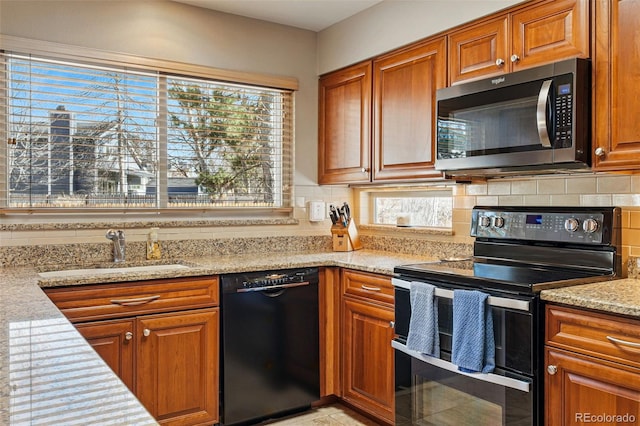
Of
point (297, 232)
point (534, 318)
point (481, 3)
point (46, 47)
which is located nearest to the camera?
point (534, 318)

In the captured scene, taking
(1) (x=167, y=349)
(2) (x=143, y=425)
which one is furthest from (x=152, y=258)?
(2) (x=143, y=425)

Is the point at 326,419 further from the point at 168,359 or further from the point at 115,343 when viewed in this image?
the point at 115,343

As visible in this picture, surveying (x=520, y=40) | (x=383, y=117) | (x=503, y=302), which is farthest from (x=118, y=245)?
(x=520, y=40)

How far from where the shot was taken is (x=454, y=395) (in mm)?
2252

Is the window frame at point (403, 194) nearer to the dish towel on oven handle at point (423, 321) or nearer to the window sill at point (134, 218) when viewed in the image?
the window sill at point (134, 218)

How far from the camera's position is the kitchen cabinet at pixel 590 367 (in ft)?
5.64

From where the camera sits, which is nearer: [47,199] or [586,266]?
[586,266]

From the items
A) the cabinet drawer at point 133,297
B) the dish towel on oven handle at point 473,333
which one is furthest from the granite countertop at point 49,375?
the dish towel on oven handle at point 473,333

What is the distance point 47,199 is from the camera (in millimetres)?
2854

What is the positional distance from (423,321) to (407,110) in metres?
1.23

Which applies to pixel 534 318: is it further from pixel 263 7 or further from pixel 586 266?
pixel 263 7

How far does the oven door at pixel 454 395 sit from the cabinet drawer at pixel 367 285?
0.90ft

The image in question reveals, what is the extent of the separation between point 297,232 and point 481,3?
5.95 ft

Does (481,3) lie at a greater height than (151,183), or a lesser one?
greater
